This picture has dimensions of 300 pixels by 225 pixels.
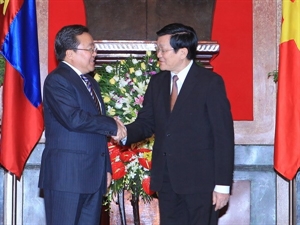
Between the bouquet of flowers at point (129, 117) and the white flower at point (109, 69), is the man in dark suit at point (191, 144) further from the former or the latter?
the white flower at point (109, 69)

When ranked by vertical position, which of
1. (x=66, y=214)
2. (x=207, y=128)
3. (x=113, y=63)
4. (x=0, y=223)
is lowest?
(x=0, y=223)

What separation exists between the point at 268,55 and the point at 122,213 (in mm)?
1852

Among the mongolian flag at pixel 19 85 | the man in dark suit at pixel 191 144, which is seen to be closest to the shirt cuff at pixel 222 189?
the man in dark suit at pixel 191 144

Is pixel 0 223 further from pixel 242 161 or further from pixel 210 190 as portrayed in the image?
pixel 210 190

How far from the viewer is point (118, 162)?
4.75m

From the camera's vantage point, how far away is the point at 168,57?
12.6 feet

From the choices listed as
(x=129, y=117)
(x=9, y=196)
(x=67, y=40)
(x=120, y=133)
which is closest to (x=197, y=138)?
(x=120, y=133)

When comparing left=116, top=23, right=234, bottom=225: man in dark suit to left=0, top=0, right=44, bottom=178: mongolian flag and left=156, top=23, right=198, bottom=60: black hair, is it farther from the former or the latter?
left=0, top=0, right=44, bottom=178: mongolian flag

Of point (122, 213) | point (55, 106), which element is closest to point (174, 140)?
point (55, 106)

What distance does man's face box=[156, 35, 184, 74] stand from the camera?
12.6 feet

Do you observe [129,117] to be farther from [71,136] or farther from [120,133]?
[71,136]

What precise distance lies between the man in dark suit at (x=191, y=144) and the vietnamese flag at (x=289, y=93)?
1421mm

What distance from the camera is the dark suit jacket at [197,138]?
12.0 ft

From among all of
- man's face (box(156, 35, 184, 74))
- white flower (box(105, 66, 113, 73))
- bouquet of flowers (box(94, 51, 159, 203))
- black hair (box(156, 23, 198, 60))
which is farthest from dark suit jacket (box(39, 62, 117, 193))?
white flower (box(105, 66, 113, 73))
